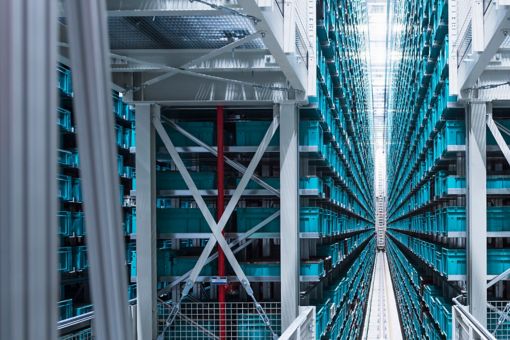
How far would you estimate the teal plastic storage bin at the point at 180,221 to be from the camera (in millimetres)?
6348

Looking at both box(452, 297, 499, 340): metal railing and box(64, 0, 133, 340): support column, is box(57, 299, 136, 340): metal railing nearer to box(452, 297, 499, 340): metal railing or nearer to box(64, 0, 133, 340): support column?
box(452, 297, 499, 340): metal railing

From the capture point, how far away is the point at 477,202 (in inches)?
270

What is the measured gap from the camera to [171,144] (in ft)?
20.2

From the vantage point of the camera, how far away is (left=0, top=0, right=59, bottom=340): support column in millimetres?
1064

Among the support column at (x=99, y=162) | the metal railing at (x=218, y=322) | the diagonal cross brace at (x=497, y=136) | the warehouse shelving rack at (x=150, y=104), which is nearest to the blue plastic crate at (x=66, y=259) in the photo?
the warehouse shelving rack at (x=150, y=104)

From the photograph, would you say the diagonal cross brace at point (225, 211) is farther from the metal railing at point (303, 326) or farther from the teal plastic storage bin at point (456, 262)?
the teal plastic storage bin at point (456, 262)

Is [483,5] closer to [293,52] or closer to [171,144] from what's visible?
[293,52]

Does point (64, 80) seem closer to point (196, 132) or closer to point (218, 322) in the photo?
point (196, 132)

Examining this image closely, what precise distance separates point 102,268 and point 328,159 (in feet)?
23.2

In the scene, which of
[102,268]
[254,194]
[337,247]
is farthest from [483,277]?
[102,268]

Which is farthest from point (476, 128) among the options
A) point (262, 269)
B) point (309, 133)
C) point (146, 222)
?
point (146, 222)

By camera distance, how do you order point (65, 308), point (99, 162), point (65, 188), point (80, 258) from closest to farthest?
point (99, 162)
point (65, 308)
point (65, 188)
point (80, 258)

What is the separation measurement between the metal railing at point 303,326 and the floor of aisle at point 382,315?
14.5 metres

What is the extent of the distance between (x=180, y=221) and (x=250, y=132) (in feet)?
3.31
